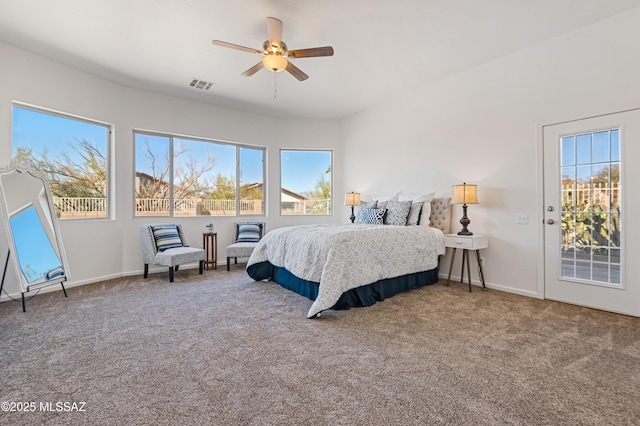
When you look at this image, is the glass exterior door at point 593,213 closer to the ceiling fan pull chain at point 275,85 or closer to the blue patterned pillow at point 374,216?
the blue patterned pillow at point 374,216

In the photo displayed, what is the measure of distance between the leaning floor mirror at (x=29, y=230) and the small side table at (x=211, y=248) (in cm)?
196

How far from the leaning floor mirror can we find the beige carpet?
349 millimetres

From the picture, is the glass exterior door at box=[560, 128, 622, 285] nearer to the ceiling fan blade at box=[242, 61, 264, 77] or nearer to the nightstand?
the nightstand

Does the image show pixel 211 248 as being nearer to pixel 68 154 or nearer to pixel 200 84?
pixel 68 154

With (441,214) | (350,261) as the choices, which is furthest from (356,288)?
(441,214)

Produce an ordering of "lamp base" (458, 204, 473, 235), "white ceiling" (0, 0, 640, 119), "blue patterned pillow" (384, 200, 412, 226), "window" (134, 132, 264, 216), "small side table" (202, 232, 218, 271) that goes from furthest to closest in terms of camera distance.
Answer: "small side table" (202, 232, 218, 271) → "window" (134, 132, 264, 216) → "blue patterned pillow" (384, 200, 412, 226) → "lamp base" (458, 204, 473, 235) → "white ceiling" (0, 0, 640, 119)

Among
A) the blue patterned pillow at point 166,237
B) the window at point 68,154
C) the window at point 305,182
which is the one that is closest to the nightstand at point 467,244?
the window at point 305,182

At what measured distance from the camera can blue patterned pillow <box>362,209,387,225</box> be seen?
171 inches

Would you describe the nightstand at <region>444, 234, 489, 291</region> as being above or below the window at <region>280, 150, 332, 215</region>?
below

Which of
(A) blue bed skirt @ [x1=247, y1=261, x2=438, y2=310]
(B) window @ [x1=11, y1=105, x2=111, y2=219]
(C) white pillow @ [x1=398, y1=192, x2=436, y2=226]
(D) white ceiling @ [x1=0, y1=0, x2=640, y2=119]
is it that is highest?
(D) white ceiling @ [x1=0, y1=0, x2=640, y2=119]

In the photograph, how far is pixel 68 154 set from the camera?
418 centimetres

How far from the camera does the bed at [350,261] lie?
9.72 feet

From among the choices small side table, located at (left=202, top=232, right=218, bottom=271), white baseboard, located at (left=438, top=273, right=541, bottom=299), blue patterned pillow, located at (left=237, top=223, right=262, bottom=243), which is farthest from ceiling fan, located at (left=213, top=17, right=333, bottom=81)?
white baseboard, located at (left=438, top=273, right=541, bottom=299)

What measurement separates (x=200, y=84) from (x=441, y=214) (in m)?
4.17
